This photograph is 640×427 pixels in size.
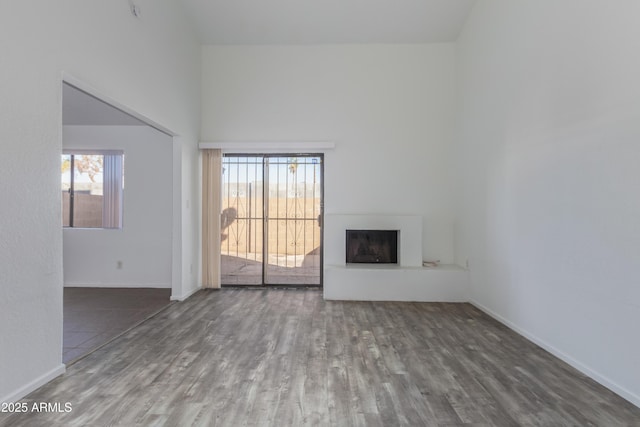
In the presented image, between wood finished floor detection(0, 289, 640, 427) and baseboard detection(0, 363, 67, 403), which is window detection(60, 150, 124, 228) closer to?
wood finished floor detection(0, 289, 640, 427)

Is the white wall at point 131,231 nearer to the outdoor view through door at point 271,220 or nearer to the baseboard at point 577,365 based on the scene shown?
the outdoor view through door at point 271,220

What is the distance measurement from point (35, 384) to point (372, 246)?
4.05 metres

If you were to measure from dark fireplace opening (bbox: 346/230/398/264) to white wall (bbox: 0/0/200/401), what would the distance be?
349 centimetres

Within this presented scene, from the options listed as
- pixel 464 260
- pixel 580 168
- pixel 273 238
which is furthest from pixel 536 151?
pixel 273 238

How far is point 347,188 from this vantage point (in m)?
5.28

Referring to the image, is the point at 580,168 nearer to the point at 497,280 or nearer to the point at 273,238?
the point at 497,280

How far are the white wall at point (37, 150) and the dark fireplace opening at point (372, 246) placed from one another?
3.49 m

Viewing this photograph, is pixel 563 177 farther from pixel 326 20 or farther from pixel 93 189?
pixel 93 189

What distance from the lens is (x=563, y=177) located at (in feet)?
9.46

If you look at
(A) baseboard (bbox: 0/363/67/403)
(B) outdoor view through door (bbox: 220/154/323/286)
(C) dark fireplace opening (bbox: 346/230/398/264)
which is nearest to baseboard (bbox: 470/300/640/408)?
(C) dark fireplace opening (bbox: 346/230/398/264)

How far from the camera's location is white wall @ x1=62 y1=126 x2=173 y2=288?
5387mm

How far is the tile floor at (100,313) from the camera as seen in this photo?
313 centimetres

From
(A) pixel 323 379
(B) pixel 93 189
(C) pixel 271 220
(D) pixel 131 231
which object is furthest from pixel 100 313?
(A) pixel 323 379

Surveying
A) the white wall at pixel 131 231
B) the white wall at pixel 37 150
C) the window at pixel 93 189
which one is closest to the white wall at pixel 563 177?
the white wall at pixel 37 150
